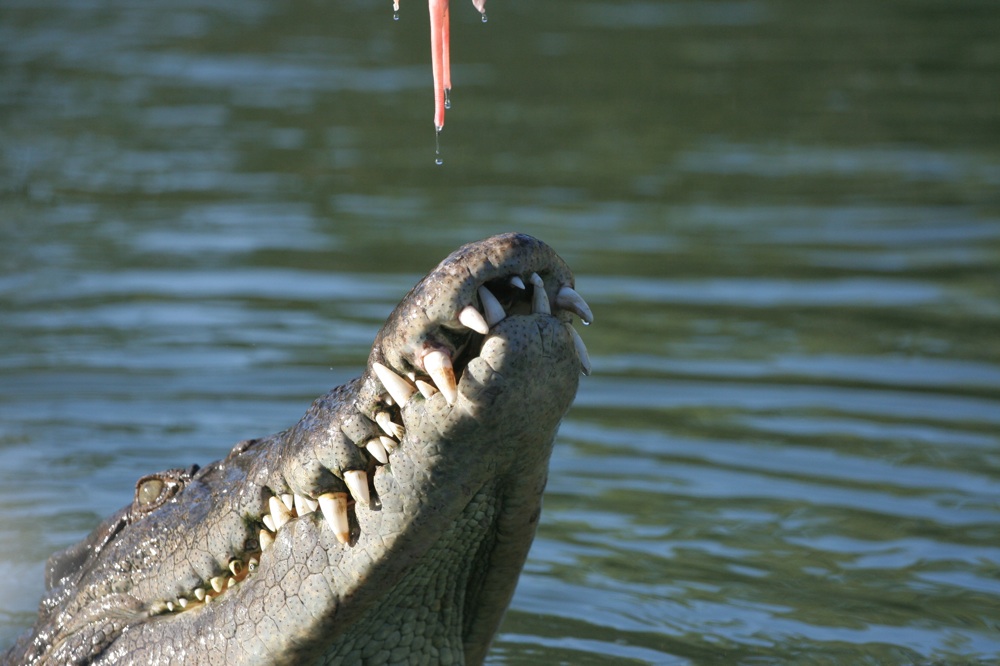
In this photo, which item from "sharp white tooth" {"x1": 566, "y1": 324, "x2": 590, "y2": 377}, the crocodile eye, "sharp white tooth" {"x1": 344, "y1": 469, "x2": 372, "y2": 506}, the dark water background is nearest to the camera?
"sharp white tooth" {"x1": 566, "y1": 324, "x2": 590, "y2": 377}

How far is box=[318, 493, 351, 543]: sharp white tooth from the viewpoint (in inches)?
120

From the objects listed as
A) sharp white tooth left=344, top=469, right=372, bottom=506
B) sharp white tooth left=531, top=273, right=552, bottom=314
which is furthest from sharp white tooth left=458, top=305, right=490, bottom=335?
sharp white tooth left=344, top=469, right=372, bottom=506

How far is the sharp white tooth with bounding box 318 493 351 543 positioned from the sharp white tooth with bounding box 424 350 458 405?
367 millimetres

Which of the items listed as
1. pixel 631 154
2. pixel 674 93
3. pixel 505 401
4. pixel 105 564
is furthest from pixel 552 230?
pixel 505 401

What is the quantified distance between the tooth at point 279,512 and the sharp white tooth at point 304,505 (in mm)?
38

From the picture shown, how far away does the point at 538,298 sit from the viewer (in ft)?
9.43

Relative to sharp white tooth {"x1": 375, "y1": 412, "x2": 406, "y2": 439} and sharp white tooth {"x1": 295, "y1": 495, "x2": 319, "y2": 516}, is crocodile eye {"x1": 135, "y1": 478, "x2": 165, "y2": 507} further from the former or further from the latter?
sharp white tooth {"x1": 375, "y1": 412, "x2": 406, "y2": 439}

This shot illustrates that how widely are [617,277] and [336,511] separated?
6379mm

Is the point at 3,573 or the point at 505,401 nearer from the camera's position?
the point at 505,401

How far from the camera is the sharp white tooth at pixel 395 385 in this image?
2.87m

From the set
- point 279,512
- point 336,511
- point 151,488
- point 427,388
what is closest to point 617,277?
point 151,488

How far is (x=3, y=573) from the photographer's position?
5570 millimetres

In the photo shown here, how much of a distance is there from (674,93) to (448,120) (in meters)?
2.33

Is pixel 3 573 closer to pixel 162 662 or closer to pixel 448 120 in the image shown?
pixel 162 662
